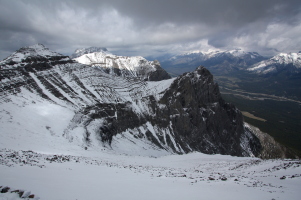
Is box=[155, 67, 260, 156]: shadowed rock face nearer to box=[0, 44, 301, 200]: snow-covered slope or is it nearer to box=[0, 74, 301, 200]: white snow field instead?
box=[0, 44, 301, 200]: snow-covered slope

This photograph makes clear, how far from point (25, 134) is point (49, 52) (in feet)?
294

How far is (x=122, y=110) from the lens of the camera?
81.8 metres

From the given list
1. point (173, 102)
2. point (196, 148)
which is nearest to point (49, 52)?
point (173, 102)

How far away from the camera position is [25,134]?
126ft

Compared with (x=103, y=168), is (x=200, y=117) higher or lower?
lower

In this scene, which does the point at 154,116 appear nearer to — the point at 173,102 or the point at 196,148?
the point at 173,102

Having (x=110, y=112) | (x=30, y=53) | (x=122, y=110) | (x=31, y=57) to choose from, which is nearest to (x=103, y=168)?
(x=110, y=112)

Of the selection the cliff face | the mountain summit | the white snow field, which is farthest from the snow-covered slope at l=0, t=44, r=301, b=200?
the cliff face

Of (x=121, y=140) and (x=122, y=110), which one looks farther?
(x=122, y=110)

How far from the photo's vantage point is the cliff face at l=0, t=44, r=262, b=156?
53531mm

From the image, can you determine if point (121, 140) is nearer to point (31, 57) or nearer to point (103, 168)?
point (103, 168)

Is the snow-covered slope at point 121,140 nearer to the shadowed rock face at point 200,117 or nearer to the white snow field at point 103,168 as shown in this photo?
the white snow field at point 103,168

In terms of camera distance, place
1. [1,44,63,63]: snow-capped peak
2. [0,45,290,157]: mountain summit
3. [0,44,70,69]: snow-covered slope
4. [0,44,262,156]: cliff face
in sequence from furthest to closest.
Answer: [1,44,63,63]: snow-capped peak < [0,44,70,69]: snow-covered slope < [0,44,262,156]: cliff face < [0,45,290,157]: mountain summit

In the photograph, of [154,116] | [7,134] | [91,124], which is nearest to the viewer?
[7,134]
